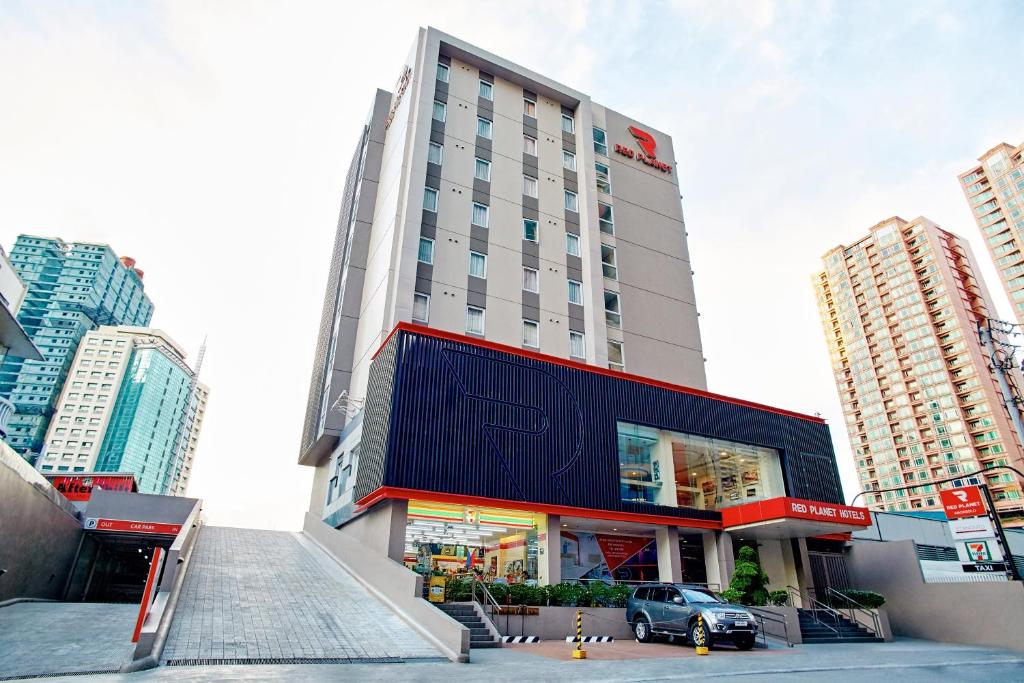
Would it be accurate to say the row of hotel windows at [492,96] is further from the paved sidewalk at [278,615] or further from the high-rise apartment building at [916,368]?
the high-rise apartment building at [916,368]

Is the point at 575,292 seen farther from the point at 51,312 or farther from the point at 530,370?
the point at 51,312

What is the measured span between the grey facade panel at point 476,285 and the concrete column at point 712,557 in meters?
16.7

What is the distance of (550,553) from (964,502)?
17284 mm

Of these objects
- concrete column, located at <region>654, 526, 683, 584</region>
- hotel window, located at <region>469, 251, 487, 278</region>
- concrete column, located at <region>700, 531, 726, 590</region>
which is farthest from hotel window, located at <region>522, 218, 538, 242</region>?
concrete column, located at <region>700, 531, 726, 590</region>

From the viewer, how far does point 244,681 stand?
8.55m

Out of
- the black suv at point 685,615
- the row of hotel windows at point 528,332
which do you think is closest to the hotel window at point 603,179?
the row of hotel windows at point 528,332

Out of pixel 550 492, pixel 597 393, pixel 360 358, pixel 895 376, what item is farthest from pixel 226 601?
pixel 895 376

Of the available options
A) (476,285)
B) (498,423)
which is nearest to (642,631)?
(498,423)

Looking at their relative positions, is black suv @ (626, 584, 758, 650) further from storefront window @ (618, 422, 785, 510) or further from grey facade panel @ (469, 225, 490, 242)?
grey facade panel @ (469, 225, 490, 242)

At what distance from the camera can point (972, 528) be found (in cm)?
2238

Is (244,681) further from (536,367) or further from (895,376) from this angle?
(895,376)

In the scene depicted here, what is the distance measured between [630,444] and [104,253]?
157m

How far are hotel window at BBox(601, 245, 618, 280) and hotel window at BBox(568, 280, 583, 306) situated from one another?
2673mm

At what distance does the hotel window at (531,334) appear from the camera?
1220 inches
